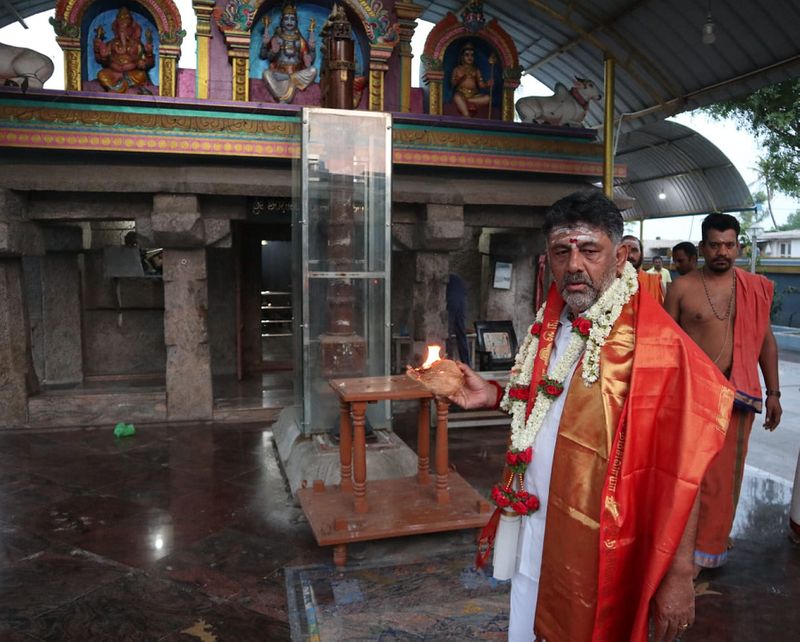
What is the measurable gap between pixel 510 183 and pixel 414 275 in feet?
5.62

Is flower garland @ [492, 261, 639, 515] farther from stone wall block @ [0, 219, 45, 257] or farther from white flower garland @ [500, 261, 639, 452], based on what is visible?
stone wall block @ [0, 219, 45, 257]

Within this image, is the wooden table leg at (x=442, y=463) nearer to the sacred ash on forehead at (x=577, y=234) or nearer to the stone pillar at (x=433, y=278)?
the sacred ash on forehead at (x=577, y=234)

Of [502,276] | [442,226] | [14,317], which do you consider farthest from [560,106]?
[14,317]

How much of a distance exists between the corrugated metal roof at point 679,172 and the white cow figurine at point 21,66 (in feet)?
38.3

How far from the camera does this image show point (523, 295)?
980 centimetres

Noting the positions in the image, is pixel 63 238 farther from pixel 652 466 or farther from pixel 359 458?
pixel 652 466

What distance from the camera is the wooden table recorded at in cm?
400

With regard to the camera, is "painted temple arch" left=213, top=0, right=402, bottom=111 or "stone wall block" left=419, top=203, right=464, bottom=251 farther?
"stone wall block" left=419, top=203, right=464, bottom=251

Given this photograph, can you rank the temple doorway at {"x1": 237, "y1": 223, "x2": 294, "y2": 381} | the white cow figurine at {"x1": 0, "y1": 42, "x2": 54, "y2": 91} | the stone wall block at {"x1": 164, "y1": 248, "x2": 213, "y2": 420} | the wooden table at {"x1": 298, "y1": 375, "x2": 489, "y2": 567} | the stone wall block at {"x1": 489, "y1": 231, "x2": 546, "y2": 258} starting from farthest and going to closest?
1. the temple doorway at {"x1": 237, "y1": 223, "x2": 294, "y2": 381}
2. the stone wall block at {"x1": 489, "y1": 231, "x2": 546, "y2": 258}
3. the stone wall block at {"x1": 164, "y1": 248, "x2": 213, "y2": 420}
4. the white cow figurine at {"x1": 0, "y1": 42, "x2": 54, "y2": 91}
5. the wooden table at {"x1": 298, "y1": 375, "x2": 489, "y2": 567}

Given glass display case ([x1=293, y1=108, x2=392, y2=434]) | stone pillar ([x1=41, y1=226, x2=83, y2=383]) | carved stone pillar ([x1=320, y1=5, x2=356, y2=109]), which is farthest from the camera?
stone pillar ([x1=41, y1=226, x2=83, y2=383])

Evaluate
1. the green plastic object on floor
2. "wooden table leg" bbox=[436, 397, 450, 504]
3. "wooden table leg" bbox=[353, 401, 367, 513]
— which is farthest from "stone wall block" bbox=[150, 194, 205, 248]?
"wooden table leg" bbox=[436, 397, 450, 504]

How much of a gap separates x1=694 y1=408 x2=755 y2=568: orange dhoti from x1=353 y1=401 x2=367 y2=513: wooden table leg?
6.76ft

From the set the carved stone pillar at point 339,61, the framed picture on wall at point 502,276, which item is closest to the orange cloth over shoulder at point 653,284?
the carved stone pillar at point 339,61

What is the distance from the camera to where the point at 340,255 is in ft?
18.8
